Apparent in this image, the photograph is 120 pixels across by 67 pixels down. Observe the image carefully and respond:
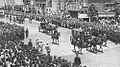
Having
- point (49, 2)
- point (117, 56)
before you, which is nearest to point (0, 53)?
point (117, 56)

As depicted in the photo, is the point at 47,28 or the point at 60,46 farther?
the point at 47,28

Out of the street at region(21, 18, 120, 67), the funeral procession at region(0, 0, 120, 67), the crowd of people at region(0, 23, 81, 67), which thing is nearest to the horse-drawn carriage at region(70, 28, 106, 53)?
the funeral procession at region(0, 0, 120, 67)

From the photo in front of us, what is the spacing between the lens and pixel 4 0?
305ft

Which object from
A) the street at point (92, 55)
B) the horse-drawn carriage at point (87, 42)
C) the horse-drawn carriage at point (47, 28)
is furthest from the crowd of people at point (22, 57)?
the horse-drawn carriage at point (47, 28)

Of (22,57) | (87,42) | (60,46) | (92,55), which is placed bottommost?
(60,46)

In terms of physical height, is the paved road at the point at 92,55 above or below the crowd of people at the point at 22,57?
below

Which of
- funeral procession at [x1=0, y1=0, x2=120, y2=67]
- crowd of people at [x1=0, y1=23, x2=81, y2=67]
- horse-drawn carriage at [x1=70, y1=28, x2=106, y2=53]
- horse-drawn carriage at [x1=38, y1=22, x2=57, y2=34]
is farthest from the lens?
horse-drawn carriage at [x1=38, y1=22, x2=57, y2=34]

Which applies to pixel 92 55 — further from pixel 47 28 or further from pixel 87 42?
pixel 47 28

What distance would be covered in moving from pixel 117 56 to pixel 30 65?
420 inches

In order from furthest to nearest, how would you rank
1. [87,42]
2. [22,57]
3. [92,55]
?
[87,42] → [92,55] → [22,57]

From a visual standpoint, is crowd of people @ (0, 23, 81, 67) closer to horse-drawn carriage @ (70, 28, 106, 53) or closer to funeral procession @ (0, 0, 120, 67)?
funeral procession @ (0, 0, 120, 67)

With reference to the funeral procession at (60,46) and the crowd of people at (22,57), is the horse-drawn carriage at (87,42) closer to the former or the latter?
the funeral procession at (60,46)

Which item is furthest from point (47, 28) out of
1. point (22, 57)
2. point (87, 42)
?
point (22, 57)

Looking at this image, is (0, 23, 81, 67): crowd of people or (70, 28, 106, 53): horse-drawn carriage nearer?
(0, 23, 81, 67): crowd of people
